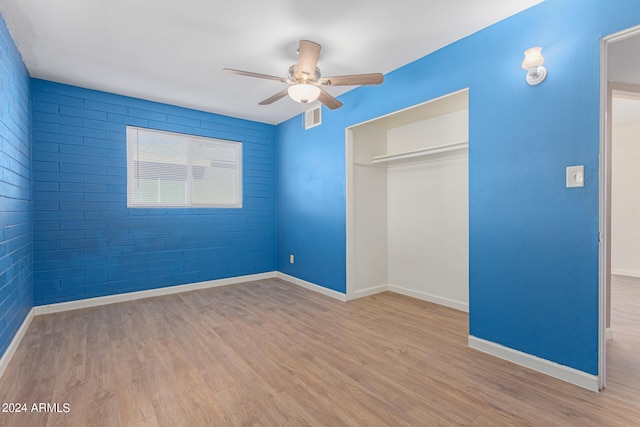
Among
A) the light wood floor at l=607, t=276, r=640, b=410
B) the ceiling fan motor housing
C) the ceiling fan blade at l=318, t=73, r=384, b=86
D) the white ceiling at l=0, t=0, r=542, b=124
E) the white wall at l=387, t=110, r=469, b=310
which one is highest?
the white ceiling at l=0, t=0, r=542, b=124

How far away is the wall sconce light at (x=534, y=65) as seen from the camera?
6.80 feet

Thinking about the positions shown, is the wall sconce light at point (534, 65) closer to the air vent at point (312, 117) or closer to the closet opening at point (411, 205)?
the closet opening at point (411, 205)

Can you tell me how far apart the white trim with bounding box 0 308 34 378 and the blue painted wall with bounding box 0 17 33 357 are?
5 centimetres

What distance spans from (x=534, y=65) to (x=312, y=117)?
2841mm

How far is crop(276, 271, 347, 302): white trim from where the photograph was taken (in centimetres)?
395

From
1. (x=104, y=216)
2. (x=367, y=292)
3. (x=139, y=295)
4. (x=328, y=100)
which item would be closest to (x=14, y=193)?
(x=104, y=216)

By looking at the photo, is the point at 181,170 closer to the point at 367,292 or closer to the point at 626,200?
the point at 367,292

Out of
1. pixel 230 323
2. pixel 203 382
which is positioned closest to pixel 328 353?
pixel 203 382

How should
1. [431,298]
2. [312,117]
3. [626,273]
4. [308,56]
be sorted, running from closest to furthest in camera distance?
[308,56] < [431,298] < [312,117] < [626,273]

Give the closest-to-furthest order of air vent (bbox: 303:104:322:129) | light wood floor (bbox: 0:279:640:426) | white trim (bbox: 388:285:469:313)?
1. light wood floor (bbox: 0:279:640:426)
2. white trim (bbox: 388:285:469:313)
3. air vent (bbox: 303:104:322:129)

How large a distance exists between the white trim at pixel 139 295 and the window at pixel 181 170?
120 centimetres

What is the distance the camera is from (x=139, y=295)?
159 inches

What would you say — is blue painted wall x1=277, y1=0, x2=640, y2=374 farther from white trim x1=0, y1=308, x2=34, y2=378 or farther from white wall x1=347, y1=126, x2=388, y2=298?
white trim x1=0, y1=308, x2=34, y2=378

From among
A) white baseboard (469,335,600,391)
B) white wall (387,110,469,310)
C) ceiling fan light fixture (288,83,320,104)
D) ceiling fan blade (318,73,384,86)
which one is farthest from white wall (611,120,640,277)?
ceiling fan light fixture (288,83,320,104)
